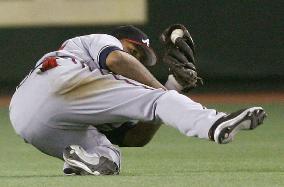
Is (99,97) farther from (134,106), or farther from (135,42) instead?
(135,42)

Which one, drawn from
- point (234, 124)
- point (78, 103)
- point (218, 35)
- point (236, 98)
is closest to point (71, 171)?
point (78, 103)

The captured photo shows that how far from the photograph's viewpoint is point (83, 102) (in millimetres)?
6055

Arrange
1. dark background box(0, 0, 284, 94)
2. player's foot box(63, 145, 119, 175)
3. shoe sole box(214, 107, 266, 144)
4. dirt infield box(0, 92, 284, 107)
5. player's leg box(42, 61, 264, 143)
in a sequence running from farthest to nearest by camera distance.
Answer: dark background box(0, 0, 284, 94)
dirt infield box(0, 92, 284, 107)
player's foot box(63, 145, 119, 175)
player's leg box(42, 61, 264, 143)
shoe sole box(214, 107, 266, 144)

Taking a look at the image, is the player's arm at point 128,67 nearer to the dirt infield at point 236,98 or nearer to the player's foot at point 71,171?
the player's foot at point 71,171

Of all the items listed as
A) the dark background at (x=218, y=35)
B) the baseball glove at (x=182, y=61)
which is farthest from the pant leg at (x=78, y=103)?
the dark background at (x=218, y=35)

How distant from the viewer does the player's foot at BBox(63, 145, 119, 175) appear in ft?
20.5

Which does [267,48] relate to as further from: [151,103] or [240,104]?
[151,103]

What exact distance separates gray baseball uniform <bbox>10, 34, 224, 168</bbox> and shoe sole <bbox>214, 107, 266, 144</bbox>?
0.80 feet

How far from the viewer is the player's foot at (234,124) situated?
5.46 meters

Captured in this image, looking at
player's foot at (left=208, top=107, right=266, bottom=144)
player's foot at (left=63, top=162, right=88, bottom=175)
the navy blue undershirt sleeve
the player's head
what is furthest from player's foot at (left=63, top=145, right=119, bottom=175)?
player's foot at (left=208, top=107, right=266, bottom=144)

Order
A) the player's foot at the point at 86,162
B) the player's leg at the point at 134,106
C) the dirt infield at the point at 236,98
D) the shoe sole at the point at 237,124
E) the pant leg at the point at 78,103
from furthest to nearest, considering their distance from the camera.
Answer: the dirt infield at the point at 236,98
the player's foot at the point at 86,162
the pant leg at the point at 78,103
the player's leg at the point at 134,106
the shoe sole at the point at 237,124

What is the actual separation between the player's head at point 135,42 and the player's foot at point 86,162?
2.08 feet

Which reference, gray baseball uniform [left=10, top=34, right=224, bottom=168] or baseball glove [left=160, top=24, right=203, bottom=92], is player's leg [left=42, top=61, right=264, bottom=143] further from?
baseball glove [left=160, top=24, right=203, bottom=92]

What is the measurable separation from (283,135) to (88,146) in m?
3.09
